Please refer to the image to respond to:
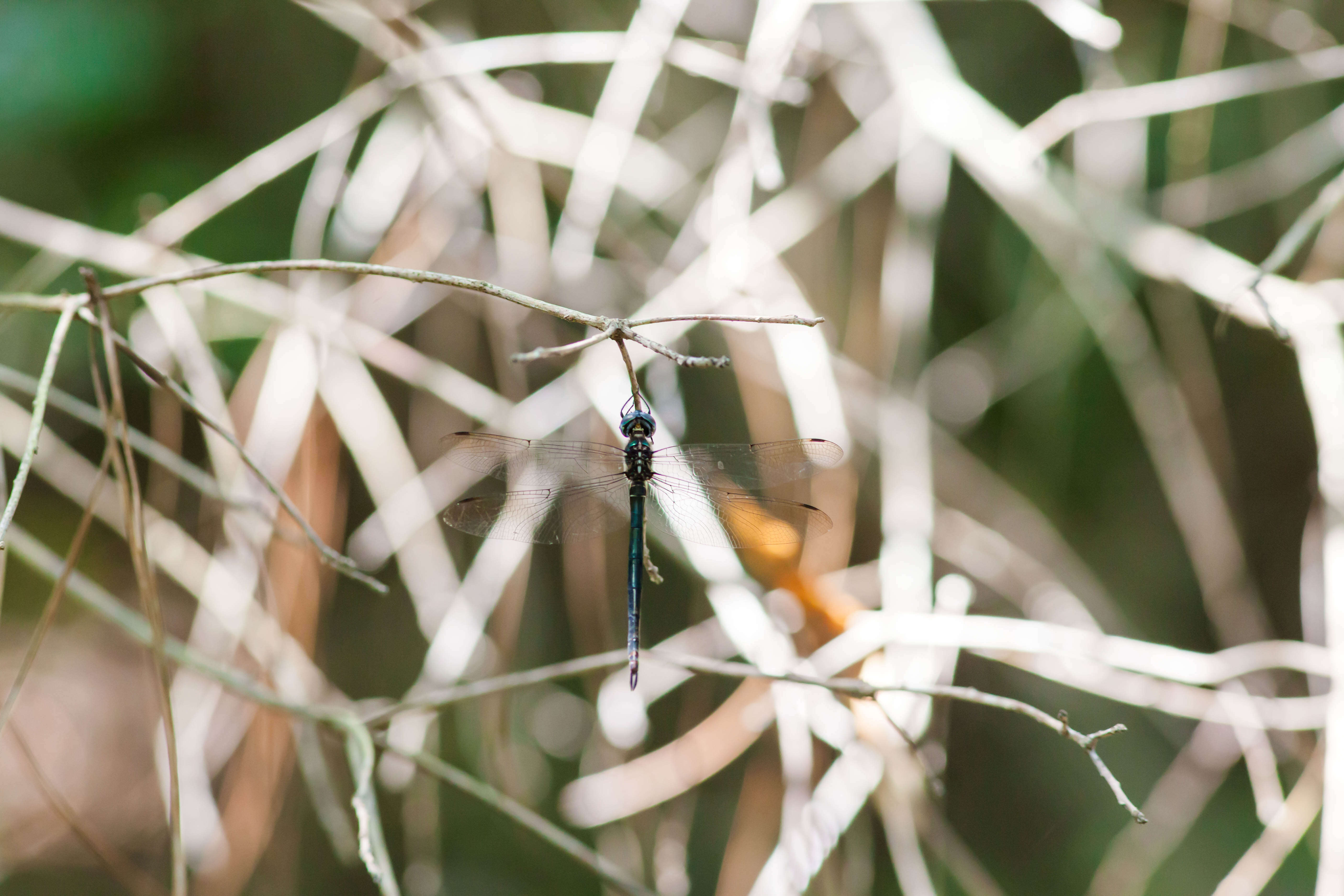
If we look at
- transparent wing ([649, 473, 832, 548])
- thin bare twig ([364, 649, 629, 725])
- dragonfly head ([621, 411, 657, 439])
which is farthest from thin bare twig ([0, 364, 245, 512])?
transparent wing ([649, 473, 832, 548])

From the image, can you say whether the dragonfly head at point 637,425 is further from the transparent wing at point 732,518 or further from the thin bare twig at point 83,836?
the thin bare twig at point 83,836

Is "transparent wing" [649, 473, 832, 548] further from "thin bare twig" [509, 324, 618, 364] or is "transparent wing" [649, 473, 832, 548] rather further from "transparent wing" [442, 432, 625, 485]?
"thin bare twig" [509, 324, 618, 364]

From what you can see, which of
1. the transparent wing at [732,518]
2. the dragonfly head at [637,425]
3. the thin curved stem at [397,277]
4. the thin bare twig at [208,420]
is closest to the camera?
the thin curved stem at [397,277]

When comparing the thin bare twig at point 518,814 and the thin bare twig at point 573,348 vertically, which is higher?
the thin bare twig at point 573,348

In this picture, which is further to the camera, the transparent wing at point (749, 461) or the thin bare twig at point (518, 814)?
the transparent wing at point (749, 461)

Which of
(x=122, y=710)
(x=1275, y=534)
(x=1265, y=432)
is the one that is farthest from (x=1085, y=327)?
(x=122, y=710)

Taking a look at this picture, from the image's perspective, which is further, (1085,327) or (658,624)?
(658,624)

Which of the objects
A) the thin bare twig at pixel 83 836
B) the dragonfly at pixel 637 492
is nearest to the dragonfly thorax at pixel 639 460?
the dragonfly at pixel 637 492

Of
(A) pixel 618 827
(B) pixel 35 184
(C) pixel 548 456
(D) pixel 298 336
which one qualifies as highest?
(B) pixel 35 184

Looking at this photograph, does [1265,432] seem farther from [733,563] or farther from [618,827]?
[618,827]
